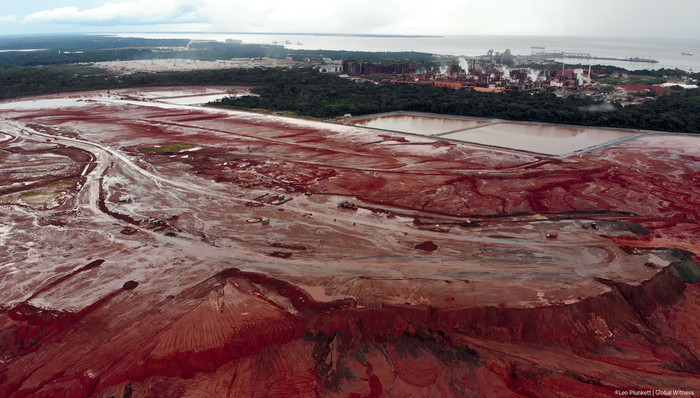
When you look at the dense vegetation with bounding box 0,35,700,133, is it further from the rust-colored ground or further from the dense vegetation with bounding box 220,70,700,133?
the rust-colored ground

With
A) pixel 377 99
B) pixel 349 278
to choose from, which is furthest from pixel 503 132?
pixel 349 278

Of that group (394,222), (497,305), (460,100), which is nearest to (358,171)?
(394,222)

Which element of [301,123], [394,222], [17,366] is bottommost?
[17,366]

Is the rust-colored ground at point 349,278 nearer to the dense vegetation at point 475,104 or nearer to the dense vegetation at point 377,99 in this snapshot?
the dense vegetation at point 475,104

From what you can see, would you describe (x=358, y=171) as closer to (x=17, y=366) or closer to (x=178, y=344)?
(x=178, y=344)

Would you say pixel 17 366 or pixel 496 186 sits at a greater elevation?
pixel 496 186
